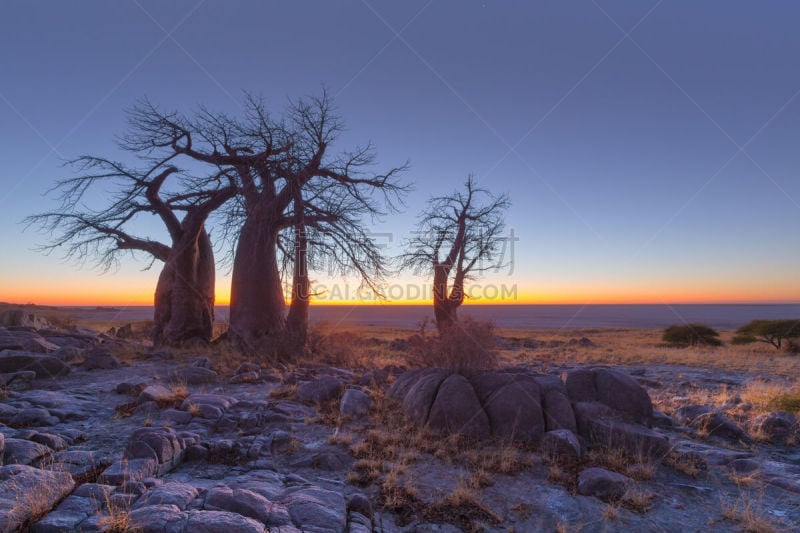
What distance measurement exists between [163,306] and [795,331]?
2720 centimetres

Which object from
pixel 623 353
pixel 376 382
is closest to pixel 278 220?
pixel 376 382

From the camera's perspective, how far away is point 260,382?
8.84 m

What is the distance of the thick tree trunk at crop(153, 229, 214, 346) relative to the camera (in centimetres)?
1328

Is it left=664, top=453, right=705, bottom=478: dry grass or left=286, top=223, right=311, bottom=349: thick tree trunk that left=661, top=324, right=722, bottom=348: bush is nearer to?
left=286, top=223, right=311, bottom=349: thick tree trunk

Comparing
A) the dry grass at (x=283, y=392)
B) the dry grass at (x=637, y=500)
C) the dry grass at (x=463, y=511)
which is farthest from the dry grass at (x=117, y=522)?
the dry grass at (x=283, y=392)

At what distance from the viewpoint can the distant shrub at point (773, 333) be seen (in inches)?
870

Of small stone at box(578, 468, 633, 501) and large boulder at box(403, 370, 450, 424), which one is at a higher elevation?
large boulder at box(403, 370, 450, 424)

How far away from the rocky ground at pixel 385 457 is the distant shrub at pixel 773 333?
18.0 meters

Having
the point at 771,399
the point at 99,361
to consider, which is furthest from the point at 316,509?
the point at 771,399

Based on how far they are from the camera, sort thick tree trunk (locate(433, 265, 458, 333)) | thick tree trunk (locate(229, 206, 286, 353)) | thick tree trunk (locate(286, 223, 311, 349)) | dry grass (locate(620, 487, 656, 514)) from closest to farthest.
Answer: dry grass (locate(620, 487, 656, 514)) < thick tree trunk (locate(229, 206, 286, 353)) < thick tree trunk (locate(286, 223, 311, 349)) < thick tree trunk (locate(433, 265, 458, 333))

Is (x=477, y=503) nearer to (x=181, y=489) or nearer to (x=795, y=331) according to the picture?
(x=181, y=489)

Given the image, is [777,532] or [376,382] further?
[376,382]

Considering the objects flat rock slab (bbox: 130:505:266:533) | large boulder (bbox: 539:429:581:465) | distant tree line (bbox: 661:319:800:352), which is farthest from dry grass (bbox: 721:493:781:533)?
distant tree line (bbox: 661:319:800:352)

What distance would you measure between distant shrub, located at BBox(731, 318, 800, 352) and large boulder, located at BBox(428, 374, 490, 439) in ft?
72.0
